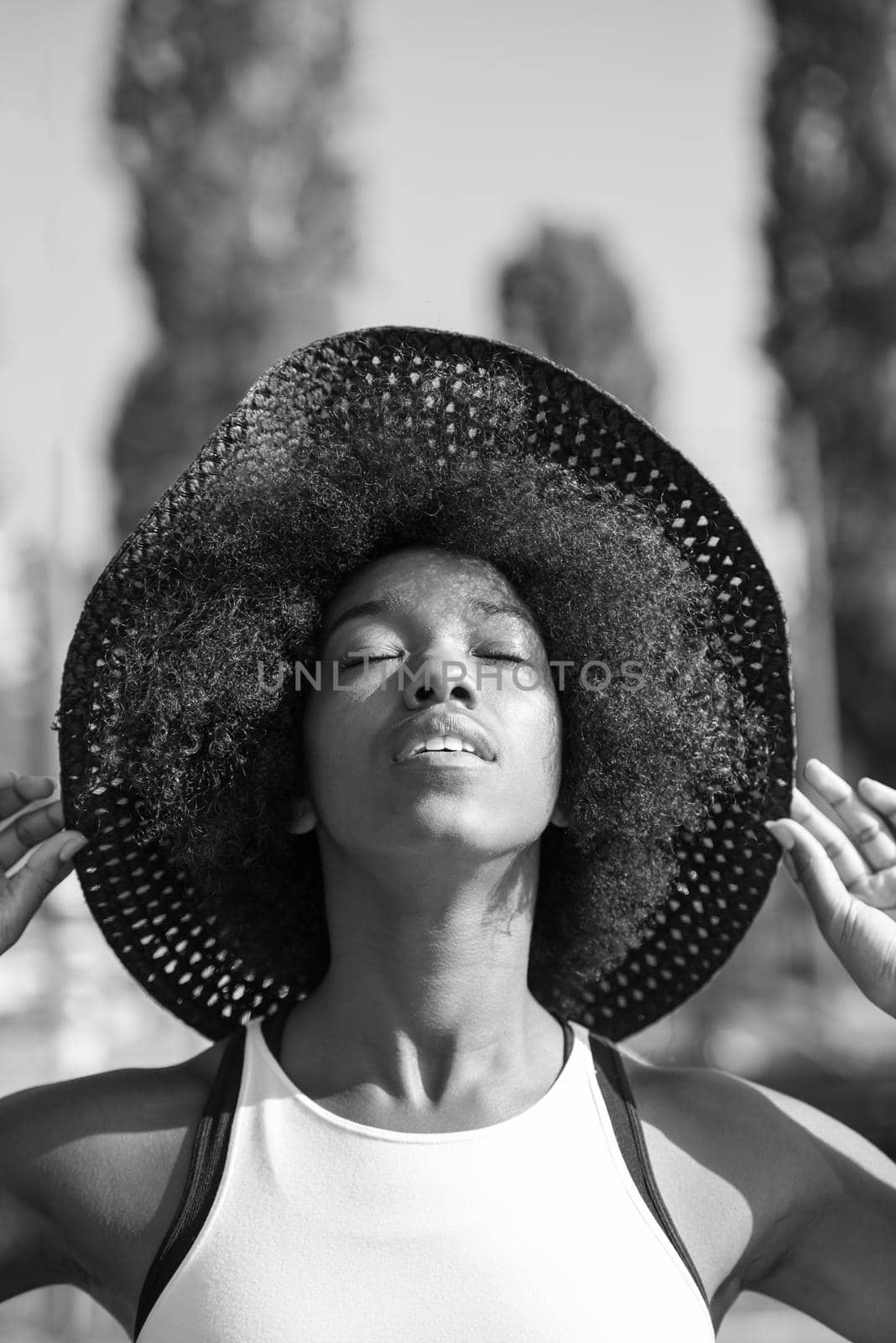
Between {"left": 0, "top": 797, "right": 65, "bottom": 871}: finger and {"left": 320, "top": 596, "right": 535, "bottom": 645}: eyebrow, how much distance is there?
614 millimetres

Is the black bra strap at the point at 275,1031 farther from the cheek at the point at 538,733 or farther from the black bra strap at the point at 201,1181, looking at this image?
the cheek at the point at 538,733

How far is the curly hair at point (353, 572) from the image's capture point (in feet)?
8.11

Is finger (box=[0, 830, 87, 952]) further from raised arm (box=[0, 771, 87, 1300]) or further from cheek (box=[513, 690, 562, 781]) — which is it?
cheek (box=[513, 690, 562, 781])

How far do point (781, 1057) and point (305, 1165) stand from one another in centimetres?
1073

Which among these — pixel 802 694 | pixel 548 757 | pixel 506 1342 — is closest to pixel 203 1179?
pixel 506 1342

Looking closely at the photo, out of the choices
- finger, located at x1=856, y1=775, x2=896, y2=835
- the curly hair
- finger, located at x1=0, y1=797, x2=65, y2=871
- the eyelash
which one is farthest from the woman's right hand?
finger, located at x1=856, y1=775, x2=896, y2=835

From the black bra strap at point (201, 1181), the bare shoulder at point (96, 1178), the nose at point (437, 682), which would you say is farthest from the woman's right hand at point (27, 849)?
the nose at point (437, 682)

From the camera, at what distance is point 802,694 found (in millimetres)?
21672

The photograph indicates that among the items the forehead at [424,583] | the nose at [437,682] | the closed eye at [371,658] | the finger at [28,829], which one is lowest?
the finger at [28,829]

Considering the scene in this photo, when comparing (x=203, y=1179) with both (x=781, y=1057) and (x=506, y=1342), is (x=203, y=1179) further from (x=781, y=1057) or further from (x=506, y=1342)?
(x=781, y=1057)

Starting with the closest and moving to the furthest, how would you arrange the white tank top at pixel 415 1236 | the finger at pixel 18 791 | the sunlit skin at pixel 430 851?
1. the white tank top at pixel 415 1236
2. the sunlit skin at pixel 430 851
3. the finger at pixel 18 791

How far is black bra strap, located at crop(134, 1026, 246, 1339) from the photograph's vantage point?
81.8 inches

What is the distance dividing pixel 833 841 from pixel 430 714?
876 mm

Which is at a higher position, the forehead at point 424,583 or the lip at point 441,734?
the forehead at point 424,583
